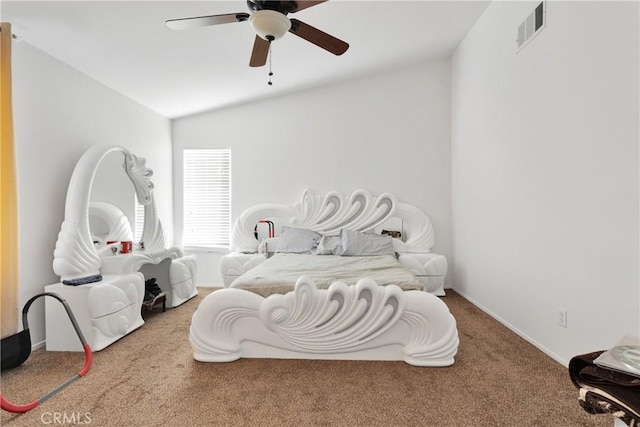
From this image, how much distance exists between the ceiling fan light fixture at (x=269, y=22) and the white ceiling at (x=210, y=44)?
3.07 ft

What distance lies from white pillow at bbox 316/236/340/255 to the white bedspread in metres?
0.18

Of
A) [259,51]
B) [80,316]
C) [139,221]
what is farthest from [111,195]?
[259,51]

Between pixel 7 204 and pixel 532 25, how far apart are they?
413 centimetres

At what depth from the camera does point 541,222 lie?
9.14ft

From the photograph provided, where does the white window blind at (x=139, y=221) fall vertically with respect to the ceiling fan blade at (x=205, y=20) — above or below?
below

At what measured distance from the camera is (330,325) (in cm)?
258

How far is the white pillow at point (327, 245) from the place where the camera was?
4.30 m

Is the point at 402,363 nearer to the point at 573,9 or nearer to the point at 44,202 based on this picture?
the point at 573,9

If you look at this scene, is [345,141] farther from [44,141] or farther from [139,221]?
[44,141]

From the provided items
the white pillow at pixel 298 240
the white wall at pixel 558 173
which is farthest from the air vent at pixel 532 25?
the white pillow at pixel 298 240

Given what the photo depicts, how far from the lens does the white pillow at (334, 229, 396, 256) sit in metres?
4.25

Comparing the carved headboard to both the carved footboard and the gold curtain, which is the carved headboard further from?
the gold curtain

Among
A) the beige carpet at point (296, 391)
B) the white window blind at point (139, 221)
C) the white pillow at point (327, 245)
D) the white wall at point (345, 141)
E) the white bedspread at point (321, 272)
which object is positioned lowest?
the beige carpet at point (296, 391)

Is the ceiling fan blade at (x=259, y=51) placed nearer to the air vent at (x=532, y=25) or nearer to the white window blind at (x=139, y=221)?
the air vent at (x=532, y=25)
